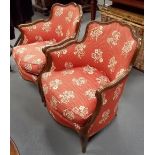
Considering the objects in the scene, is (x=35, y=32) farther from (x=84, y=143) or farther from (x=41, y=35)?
(x=84, y=143)

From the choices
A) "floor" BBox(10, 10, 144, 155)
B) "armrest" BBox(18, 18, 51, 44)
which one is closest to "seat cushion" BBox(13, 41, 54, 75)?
"armrest" BBox(18, 18, 51, 44)

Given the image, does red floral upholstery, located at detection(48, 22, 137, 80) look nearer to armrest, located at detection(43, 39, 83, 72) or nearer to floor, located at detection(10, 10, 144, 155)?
armrest, located at detection(43, 39, 83, 72)

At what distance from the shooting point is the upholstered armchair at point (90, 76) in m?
1.66

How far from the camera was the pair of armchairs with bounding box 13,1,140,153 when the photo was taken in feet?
5.47

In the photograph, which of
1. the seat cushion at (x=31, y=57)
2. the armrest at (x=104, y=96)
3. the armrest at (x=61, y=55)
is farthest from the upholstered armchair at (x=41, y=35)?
the armrest at (x=104, y=96)

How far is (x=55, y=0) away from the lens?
14.0 ft

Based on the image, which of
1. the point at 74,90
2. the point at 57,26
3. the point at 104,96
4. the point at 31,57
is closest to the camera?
the point at 104,96

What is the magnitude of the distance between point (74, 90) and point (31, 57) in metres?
0.68

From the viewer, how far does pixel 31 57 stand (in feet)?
7.40

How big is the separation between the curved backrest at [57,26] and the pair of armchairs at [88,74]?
0.26 feet

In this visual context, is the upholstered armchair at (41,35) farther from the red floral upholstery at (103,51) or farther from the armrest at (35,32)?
the red floral upholstery at (103,51)

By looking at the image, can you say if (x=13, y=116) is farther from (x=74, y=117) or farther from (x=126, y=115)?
(x=126, y=115)

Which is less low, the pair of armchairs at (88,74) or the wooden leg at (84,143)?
→ the pair of armchairs at (88,74)

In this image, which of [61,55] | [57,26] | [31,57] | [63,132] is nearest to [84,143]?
[63,132]
